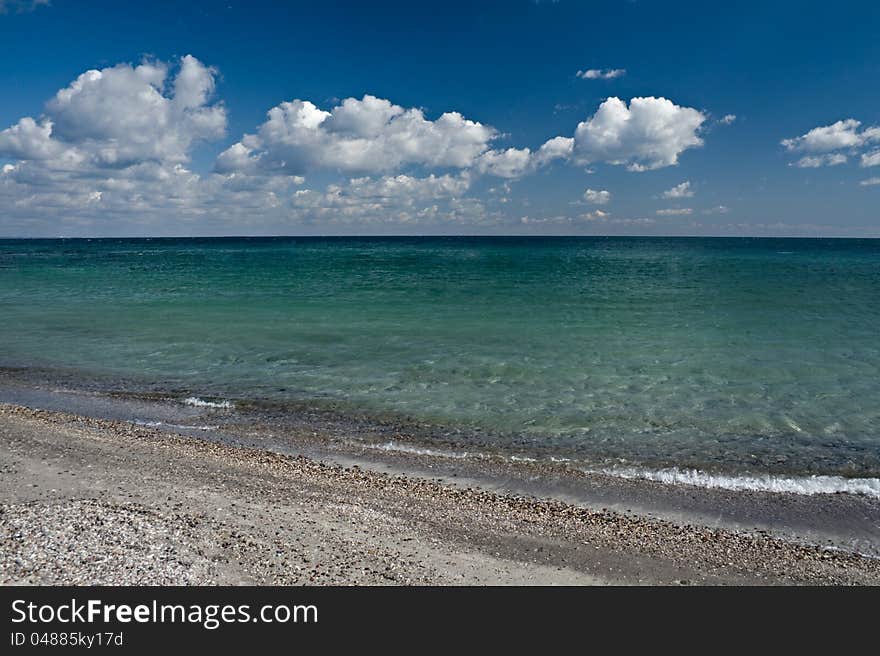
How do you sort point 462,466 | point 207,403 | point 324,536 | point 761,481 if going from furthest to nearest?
point 207,403 → point 462,466 → point 761,481 → point 324,536

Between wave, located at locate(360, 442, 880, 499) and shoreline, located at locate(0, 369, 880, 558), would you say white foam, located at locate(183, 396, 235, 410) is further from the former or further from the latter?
wave, located at locate(360, 442, 880, 499)

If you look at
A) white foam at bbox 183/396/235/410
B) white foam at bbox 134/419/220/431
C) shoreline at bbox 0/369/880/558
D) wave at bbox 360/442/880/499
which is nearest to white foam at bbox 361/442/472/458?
shoreline at bbox 0/369/880/558

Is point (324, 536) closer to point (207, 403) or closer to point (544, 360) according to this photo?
point (207, 403)

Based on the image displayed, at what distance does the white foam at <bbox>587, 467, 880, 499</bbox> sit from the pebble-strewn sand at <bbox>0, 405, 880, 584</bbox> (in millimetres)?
2077

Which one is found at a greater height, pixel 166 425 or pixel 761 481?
pixel 166 425

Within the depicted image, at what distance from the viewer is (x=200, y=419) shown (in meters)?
15.0

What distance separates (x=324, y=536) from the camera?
8.28 meters

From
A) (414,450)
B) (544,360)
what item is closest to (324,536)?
(414,450)

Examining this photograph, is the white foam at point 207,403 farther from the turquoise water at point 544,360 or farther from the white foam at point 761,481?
the white foam at point 761,481

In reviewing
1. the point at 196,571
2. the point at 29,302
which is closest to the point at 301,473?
the point at 196,571

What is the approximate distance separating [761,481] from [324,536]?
8.88 m

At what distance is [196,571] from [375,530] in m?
2.61

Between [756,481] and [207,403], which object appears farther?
[207,403]
